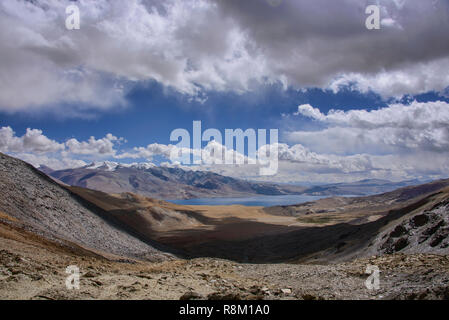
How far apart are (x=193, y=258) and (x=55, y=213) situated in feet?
51.0

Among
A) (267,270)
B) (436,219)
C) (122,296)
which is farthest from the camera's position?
(436,219)

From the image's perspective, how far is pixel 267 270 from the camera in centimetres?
1709

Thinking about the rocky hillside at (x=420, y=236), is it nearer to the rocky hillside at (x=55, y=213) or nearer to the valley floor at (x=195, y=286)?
the valley floor at (x=195, y=286)

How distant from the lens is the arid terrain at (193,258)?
781 centimetres

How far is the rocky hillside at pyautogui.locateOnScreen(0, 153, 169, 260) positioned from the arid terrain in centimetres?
16

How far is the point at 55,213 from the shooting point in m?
28.0

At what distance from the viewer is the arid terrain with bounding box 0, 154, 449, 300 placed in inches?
307

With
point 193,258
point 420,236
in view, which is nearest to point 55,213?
point 193,258

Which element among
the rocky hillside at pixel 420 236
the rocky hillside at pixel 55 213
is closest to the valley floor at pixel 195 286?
the rocky hillside at pixel 420 236

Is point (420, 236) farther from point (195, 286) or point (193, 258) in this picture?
point (193, 258)

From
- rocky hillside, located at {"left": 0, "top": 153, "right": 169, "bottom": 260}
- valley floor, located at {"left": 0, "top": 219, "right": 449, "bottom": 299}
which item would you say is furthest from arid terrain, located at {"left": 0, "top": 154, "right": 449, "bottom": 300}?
rocky hillside, located at {"left": 0, "top": 153, "right": 169, "bottom": 260}

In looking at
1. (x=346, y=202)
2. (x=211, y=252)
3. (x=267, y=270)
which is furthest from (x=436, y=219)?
(x=346, y=202)
